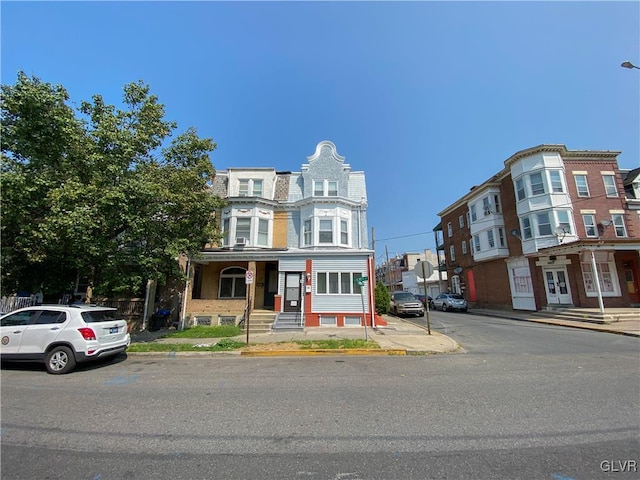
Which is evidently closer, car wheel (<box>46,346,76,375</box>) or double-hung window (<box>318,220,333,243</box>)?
car wheel (<box>46,346,76,375</box>)

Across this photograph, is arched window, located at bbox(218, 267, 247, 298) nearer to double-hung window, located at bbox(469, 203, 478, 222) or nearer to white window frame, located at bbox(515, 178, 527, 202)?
white window frame, located at bbox(515, 178, 527, 202)

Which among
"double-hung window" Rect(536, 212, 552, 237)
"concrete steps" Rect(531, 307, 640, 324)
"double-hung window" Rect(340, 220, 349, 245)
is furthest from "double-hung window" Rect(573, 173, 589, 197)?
"double-hung window" Rect(340, 220, 349, 245)

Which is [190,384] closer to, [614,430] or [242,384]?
[242,384]

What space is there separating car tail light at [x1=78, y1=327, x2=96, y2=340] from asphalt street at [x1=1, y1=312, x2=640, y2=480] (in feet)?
2.99

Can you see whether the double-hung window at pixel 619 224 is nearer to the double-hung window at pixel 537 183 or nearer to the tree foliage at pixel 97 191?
the double-hung window at pixel 537 183

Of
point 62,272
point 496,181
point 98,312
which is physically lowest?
point 98,312

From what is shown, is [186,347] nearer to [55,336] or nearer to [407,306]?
[55,336]

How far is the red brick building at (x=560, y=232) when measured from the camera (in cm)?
2019

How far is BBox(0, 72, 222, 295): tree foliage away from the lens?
10.3 m

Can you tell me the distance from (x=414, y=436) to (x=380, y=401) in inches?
55.9

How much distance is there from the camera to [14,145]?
1091 centimetres

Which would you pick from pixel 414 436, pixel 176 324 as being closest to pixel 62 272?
pixel 176 324

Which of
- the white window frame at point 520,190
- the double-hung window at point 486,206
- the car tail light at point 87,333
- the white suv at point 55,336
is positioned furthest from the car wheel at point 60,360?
the double-hung window at point 486,206

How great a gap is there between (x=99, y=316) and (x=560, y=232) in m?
28.0
